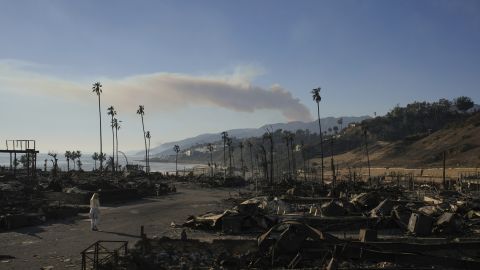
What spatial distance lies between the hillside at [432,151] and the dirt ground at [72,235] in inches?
3614

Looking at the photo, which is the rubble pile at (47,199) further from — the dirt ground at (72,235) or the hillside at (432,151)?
the hillside at (432,151)

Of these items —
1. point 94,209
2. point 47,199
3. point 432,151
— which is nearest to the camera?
point 94,209

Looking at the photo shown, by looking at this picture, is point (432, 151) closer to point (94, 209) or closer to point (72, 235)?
point (94, 209)

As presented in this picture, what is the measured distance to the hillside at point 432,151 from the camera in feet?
397

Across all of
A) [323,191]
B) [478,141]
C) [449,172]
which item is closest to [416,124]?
[478,141]

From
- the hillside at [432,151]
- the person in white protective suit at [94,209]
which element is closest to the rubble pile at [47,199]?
the person in white protective suit at [94,209]

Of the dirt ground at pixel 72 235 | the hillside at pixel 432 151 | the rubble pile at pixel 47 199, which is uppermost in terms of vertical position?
the hillside at pixel 432 151

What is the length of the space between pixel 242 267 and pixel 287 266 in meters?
1.40

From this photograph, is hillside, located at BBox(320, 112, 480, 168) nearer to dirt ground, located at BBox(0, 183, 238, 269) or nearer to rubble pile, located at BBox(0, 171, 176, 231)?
rubble pile, located at BBox(0, 171, 176, 231)

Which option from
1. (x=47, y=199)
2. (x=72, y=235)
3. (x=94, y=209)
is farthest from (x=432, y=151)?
(x=72, y=235)

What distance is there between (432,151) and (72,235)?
125m

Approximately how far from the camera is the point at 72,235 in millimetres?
23188

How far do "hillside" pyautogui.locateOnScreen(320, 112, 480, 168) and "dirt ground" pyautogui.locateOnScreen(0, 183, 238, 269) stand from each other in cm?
9180

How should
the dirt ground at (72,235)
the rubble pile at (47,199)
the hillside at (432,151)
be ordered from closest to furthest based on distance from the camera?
the dirt ground at (72,235) → the rubble pile at (47,199) → the hillside at (432,151)
